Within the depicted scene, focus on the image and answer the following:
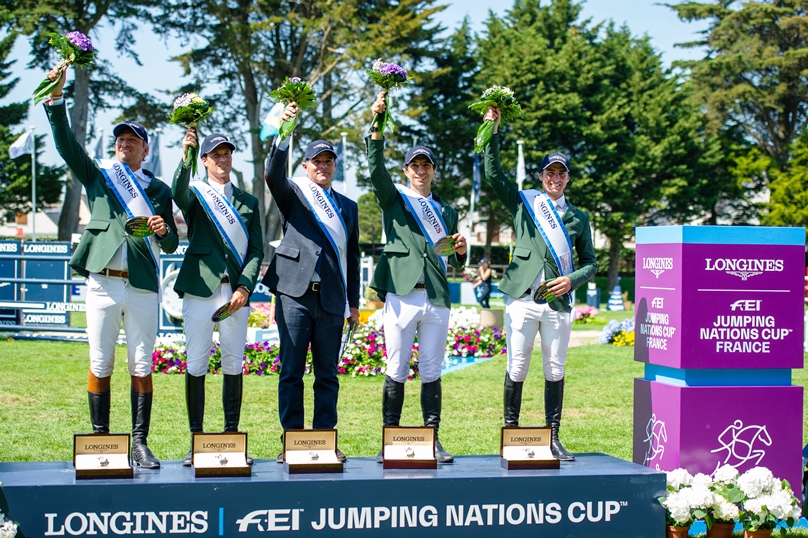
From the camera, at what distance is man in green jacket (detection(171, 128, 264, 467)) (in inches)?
197

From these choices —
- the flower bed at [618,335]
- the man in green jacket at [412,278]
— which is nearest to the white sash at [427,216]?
the man in green jacket at [412,278]

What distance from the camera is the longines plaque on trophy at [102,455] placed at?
421 centimetres

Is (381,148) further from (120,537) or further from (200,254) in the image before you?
(120,537)

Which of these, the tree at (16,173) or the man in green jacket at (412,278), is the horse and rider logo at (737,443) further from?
the tree at (16,173)

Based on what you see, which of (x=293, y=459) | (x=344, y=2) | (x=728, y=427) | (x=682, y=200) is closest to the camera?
(x=293, y=459)

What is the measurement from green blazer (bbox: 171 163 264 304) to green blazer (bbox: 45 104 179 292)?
0.46 feet

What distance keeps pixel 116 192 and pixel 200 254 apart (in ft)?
1.90

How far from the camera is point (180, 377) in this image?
11164 millimetres

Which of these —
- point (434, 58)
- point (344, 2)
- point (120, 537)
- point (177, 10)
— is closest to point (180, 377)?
point (120, 537)

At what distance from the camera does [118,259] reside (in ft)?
15.9

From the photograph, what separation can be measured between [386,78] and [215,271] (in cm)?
148

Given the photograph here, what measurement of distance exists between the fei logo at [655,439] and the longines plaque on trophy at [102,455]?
3122 millimetres

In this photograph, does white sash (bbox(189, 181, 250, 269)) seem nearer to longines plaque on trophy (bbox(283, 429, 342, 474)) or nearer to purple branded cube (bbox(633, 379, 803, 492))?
longines plaque on trophy (bbox(283, 429, 342, 474))

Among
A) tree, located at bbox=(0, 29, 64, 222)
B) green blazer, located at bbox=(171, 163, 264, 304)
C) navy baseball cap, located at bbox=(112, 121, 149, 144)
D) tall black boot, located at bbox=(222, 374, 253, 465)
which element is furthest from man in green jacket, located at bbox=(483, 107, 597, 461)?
tree, located at bbox=(0, 29, 64, 222)
